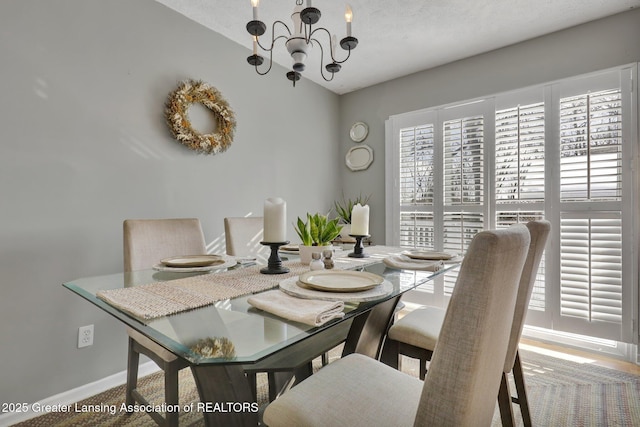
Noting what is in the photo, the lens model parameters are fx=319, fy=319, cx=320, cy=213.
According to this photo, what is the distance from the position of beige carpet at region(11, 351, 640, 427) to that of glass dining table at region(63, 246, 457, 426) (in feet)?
2.61

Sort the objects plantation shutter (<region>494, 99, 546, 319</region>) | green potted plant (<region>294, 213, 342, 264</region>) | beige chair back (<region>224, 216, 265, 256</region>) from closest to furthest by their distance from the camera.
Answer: green potted plant (<region>294, 213, 342, 264</region>) → beige chair back (<region>224, 216, 265, 256</region>) → plantation shutter (<region>494, 99, 546, 319</region>)

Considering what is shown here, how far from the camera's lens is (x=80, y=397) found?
70.2 inches

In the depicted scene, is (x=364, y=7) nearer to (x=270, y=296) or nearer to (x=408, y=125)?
(x=408, y=125)

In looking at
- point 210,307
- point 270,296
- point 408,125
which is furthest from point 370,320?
point 408,125

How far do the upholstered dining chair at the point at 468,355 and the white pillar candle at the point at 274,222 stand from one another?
587 mm

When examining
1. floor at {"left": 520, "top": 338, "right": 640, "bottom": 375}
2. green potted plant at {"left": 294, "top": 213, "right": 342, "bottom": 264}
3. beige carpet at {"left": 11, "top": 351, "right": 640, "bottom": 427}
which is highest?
green potted plant at {"left": 294, "top": 213, "right": 342, "bottom": 264}

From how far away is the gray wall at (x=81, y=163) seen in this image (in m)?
1.61

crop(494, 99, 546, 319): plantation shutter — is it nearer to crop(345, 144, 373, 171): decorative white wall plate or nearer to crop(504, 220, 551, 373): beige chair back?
crop(345, 144, 373, 171): decorative white wall plate

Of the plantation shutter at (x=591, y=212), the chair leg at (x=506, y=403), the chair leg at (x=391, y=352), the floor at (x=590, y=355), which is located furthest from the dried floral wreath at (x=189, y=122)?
the floor at (x=590, y=355)

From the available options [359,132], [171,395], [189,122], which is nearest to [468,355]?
[171,395]

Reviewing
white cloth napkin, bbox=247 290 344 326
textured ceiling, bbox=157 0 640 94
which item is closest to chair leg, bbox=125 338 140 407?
white cloth napkin, bbox=247 290 344 326

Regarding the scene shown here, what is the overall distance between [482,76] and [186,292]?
3.00 m

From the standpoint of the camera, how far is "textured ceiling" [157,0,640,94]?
2.16 metres

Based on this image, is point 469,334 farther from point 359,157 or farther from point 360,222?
point 359,157
